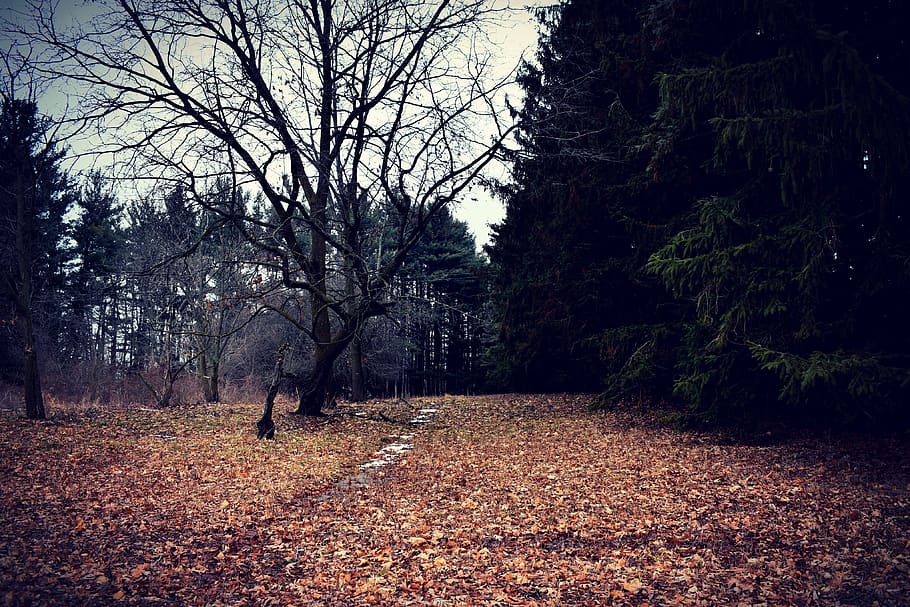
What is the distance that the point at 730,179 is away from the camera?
35.6 feet

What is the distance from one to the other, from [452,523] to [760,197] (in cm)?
749

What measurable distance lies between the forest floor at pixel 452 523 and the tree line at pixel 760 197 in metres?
1.34

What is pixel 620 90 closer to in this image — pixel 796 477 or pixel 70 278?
pixel 796 477

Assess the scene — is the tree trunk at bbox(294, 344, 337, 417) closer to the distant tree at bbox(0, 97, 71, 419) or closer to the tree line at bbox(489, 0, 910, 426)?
the distant tree at bbox(0, 97, 71, 419)

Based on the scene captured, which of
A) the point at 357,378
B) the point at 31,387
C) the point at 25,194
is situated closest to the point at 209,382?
the point at 357,378

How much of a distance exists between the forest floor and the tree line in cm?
134

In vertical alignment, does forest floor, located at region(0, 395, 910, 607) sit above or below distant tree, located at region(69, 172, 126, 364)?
below

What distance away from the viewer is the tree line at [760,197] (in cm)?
700

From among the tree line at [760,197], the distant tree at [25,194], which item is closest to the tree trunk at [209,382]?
the distant tree at [25,194]

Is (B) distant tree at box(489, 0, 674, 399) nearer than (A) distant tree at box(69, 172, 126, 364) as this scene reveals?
Yes

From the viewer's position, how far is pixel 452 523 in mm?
5961

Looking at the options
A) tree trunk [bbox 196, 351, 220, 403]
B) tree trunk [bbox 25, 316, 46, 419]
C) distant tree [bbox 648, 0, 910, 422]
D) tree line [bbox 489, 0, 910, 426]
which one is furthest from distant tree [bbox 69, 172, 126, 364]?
distant tree [bbox 648, 0, 910, 422]

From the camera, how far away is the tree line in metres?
7.00

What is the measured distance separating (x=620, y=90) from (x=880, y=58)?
661 centimetres
